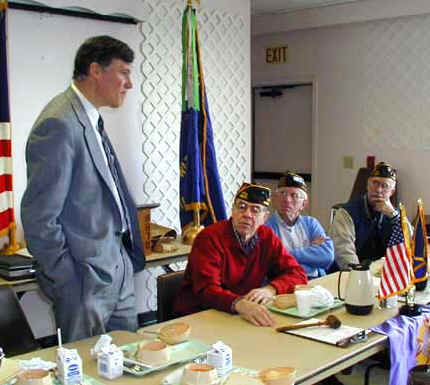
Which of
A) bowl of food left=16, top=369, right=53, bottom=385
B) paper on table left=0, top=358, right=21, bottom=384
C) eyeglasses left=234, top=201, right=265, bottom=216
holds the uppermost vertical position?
eyeglasses left=234, top=201, right=265, bottom=216

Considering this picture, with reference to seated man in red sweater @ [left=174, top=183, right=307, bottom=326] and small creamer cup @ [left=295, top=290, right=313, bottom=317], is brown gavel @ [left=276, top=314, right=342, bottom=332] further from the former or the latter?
seated man in red sweater @ [left=174, top=183, right=307, bottom=326]

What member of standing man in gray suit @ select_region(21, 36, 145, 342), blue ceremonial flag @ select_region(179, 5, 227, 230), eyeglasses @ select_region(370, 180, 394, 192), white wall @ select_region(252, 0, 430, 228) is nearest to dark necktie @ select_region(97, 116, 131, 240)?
standing man in gray suit @ select_region(21, 36, 145, 342)

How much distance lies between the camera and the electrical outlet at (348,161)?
6070mm

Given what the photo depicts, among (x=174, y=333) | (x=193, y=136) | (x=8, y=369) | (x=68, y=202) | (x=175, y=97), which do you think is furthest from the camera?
(x=175, y=97)

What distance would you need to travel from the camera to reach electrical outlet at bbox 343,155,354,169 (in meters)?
6.07

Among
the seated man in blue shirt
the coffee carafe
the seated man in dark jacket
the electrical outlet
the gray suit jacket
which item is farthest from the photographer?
the electrical outlet

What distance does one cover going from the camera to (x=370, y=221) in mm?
3625

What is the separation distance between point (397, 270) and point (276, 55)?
14.8 feet

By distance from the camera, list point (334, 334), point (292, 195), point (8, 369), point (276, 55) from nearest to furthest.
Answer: point (8, 369), point (334, 334), point (292, 195), point (276, 55)

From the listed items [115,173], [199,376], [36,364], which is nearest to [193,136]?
[115,173]

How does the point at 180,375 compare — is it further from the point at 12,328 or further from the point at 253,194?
the point at 253,194

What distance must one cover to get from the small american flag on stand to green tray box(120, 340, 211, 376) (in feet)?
2.64

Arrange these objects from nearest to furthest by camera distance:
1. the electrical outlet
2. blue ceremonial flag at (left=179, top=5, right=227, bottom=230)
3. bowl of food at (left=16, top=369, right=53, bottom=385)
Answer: bowl of food at (left=16, top=369, right=53, bottom=385) → blue ceremonial flag at (left=179, top=5, right=227, bottom=230) → the electrical outlet

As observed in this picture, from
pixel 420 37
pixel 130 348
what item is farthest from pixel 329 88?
pixel 130 348
